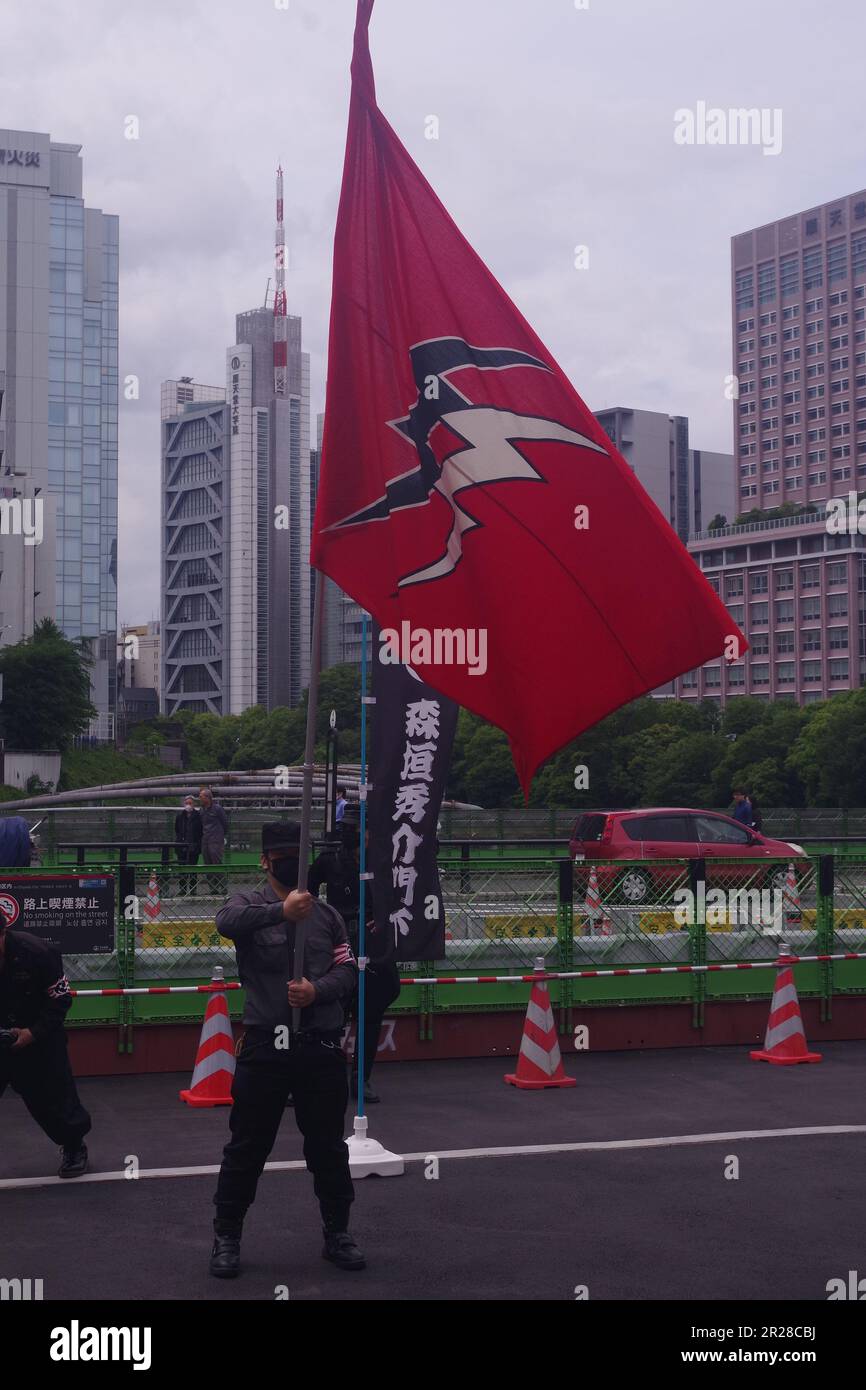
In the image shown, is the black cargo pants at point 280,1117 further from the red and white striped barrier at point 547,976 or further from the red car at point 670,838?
the red car at point 670,838

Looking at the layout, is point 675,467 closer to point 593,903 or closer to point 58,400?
point 58,400

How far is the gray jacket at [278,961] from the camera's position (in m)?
7.30

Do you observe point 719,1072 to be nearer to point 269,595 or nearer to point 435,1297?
point 435,1297

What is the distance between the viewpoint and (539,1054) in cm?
1223

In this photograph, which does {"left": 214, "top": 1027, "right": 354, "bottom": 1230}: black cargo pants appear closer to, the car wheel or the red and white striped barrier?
the red and white striped barrier

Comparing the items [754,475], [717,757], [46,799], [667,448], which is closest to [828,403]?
[754,475]

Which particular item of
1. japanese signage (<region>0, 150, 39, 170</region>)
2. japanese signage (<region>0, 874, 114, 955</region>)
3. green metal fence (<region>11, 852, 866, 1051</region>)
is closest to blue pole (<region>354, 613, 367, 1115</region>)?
green metal fence (<region>11, 852, 866, 1051</region>)

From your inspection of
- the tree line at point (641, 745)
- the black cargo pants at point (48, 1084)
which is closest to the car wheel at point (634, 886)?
the black cargo pants at point (48, 1084)

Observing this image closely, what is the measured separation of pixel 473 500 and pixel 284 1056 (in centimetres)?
272

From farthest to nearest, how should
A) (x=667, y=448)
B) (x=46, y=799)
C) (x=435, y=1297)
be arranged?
(x=667, y=448) → (x=46, y=799) → (x=435, y=1297)

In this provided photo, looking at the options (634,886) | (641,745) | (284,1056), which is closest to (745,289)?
(641,745)

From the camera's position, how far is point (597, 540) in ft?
24.3

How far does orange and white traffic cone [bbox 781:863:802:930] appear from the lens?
49.1 ft
